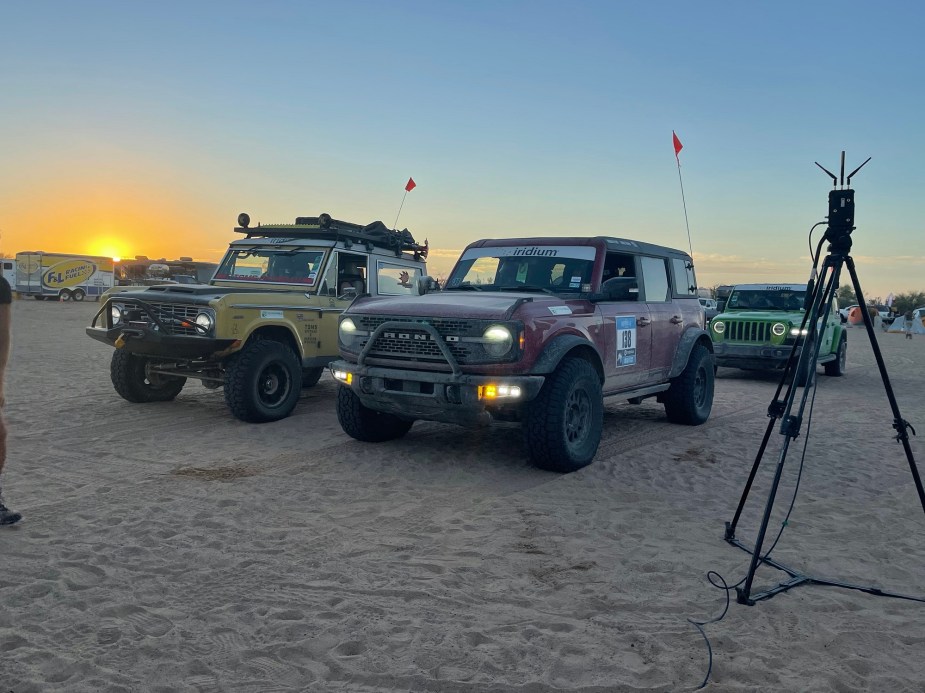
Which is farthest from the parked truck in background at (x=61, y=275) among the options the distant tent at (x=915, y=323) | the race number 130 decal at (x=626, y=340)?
the distant tent at (x=915, y=323)

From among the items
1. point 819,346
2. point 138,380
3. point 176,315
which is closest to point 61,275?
point 138,380

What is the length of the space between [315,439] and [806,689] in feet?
17.1

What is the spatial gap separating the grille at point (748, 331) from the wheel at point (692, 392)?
4859 mm

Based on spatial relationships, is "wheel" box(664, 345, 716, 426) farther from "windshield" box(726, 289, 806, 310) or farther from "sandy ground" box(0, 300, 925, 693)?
"windshield" box(726, 289, 806, 310)

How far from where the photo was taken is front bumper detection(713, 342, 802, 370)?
12.8 meters

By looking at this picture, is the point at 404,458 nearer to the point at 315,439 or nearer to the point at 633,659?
the point at 315,439

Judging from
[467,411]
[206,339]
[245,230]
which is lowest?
[467,411]

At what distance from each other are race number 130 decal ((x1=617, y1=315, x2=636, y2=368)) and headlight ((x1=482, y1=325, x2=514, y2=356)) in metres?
1.72

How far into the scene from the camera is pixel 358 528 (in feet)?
15.4

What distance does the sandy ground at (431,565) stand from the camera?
3045 mm

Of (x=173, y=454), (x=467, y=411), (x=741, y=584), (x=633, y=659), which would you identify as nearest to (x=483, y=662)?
(x=633, y=659)

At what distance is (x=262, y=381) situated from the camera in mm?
8117

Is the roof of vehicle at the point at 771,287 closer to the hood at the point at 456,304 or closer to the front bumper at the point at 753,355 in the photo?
the front bumper at the point at 753,355

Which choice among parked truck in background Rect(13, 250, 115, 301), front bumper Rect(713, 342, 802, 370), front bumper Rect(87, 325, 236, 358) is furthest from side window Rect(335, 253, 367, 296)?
parked truck in background Rect(13, 250, 115, 301)
